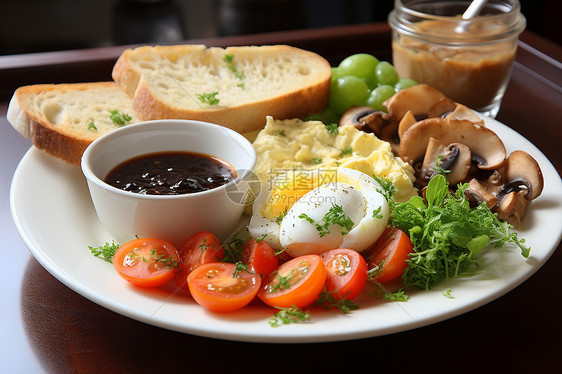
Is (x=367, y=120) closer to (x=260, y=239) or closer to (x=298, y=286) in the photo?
(x=260, y=239)

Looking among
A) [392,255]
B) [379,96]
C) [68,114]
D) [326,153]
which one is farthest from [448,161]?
[68,114]

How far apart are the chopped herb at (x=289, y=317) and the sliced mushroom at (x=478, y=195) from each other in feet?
3.46

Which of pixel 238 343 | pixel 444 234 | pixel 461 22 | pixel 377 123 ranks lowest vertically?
pixel 238 343

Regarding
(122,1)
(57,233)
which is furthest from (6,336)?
(122,1)

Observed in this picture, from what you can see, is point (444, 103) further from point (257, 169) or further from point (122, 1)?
point (122, 1)

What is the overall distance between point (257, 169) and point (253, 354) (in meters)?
1.03

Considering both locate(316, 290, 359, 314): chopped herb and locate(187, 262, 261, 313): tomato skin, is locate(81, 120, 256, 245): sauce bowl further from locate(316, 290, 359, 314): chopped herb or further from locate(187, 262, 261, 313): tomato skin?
locate(316, 290, 359, 314): chopped herb

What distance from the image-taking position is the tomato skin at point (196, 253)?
2199mm

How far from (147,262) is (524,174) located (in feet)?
5.70

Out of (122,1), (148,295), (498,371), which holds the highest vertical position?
(148,295)

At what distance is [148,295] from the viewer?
207 centimetres

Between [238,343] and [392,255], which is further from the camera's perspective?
[392,255]

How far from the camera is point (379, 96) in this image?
3516 mm

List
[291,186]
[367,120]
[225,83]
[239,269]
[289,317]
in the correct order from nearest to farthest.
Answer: [289,317], [239,269], [291,186], [367,120], [225,83]
